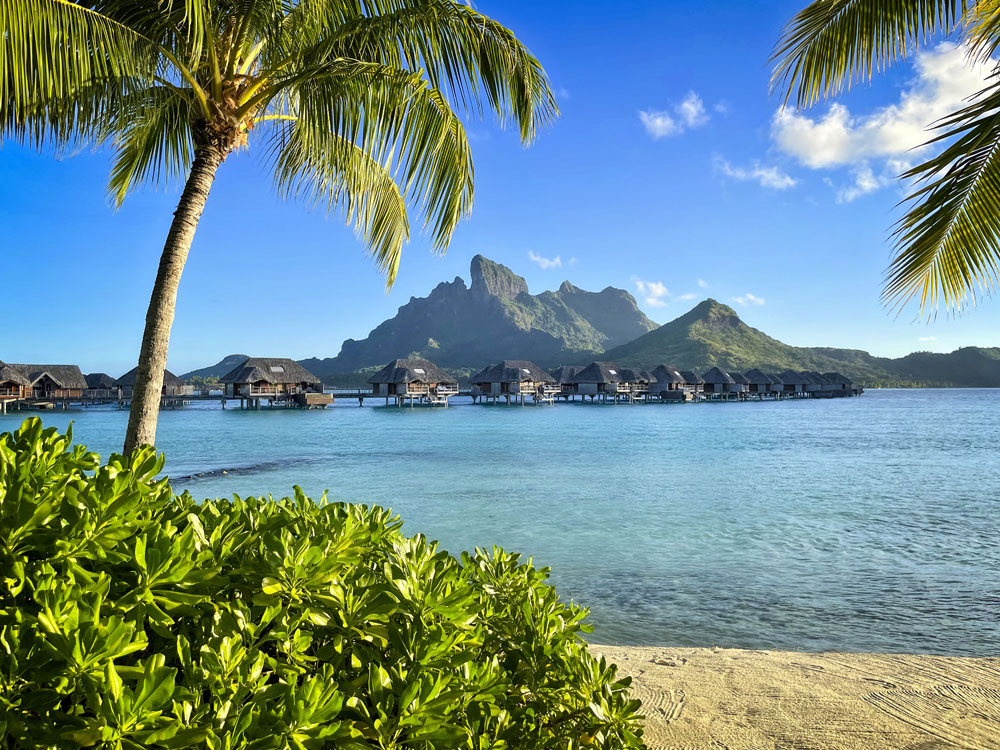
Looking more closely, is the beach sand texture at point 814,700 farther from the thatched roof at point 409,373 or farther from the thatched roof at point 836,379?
the thatched roof at point 836,379

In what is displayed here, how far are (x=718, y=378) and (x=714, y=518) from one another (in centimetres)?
6539

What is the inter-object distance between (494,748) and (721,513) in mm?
10532

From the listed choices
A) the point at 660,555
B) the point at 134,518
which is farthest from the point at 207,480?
the point at 134,518

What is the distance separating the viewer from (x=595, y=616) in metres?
5.87

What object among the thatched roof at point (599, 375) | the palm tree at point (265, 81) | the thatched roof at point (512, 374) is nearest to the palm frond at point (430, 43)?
the palm tree at point (265, 81)

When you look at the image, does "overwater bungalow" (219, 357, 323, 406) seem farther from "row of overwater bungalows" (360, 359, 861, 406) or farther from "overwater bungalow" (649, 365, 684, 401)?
"overwater bungalow" (649, 365, 684, 401)

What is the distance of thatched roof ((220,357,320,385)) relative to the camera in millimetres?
52938

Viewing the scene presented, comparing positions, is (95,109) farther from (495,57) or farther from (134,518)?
(134,518)

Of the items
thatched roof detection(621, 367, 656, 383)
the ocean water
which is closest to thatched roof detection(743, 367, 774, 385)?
thatched roof detection(621, 367, 656, 383)

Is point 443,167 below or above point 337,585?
above

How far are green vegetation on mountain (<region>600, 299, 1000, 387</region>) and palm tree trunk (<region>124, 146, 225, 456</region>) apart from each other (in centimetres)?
9502

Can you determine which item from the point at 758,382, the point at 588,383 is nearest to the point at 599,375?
the point at 588,383

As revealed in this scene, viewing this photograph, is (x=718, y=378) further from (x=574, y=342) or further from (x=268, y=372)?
(x=574, y=342)

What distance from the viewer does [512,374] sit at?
6112 cm
